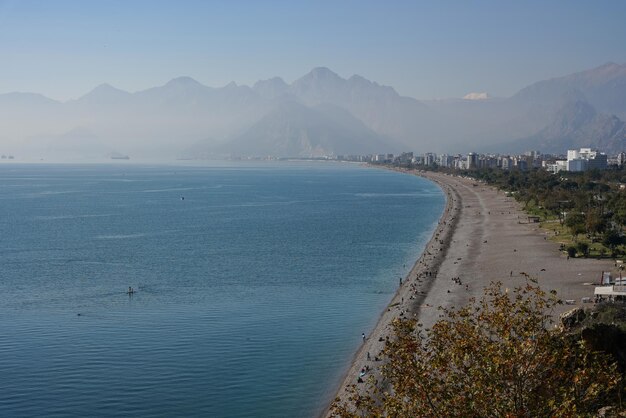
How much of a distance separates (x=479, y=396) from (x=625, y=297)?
20.9m

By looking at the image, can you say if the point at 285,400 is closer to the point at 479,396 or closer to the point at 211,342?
the point at 211,342

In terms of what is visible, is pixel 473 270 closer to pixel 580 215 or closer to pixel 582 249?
pixel 582 249

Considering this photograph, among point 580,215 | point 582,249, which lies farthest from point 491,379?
point 580,215

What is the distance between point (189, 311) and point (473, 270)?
51.7 ft

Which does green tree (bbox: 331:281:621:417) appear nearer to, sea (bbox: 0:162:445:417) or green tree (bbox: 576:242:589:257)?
sea (bbox: 0:162:445:417)

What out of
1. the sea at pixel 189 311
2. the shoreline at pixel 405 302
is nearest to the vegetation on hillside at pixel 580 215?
the shoreline at pixel 405 302

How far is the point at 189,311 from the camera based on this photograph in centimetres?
2902

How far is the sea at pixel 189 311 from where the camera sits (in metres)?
20.0

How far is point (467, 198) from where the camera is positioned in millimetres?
89688

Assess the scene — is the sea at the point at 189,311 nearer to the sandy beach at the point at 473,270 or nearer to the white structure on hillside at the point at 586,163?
the sandy beach at the point at 473,270

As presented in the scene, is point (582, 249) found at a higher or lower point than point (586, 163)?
lower

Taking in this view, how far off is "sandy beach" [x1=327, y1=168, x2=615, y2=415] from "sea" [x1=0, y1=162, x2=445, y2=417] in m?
0.90

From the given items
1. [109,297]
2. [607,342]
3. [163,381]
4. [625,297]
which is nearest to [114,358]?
[163,381]

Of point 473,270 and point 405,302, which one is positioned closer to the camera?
point 405,302
